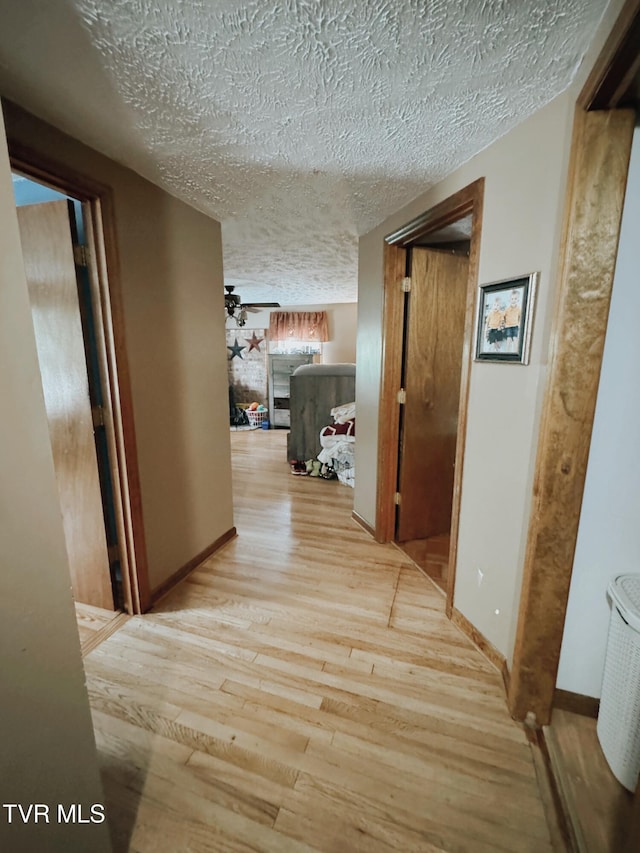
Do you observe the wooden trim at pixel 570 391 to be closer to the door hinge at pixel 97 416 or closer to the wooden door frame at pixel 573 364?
the wooden door frame at pixel 573 364

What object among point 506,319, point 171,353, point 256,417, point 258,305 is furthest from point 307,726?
point 258,305

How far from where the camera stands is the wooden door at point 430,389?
235 centimetres

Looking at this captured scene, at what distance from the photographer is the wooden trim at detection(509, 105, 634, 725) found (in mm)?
A: 1009

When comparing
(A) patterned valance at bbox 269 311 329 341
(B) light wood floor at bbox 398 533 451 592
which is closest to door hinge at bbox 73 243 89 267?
(B) light wood floor at bbox 398 533 451 592

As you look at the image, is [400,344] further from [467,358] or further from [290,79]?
[290,79]

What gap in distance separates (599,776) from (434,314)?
88.7 inches

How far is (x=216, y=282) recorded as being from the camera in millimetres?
2309

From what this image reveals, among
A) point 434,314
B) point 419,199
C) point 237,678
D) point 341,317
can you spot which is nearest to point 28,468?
point 237,678

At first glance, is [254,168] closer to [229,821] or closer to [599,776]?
[229,821]

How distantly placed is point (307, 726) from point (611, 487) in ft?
4.49

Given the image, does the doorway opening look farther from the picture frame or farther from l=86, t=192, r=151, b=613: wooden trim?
the picture frame

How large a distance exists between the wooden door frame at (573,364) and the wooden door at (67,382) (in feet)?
6.29

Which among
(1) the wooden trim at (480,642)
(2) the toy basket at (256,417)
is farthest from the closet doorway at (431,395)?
(2) the toy basket at (256,417)

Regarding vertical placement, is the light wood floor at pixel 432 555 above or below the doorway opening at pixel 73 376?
below
